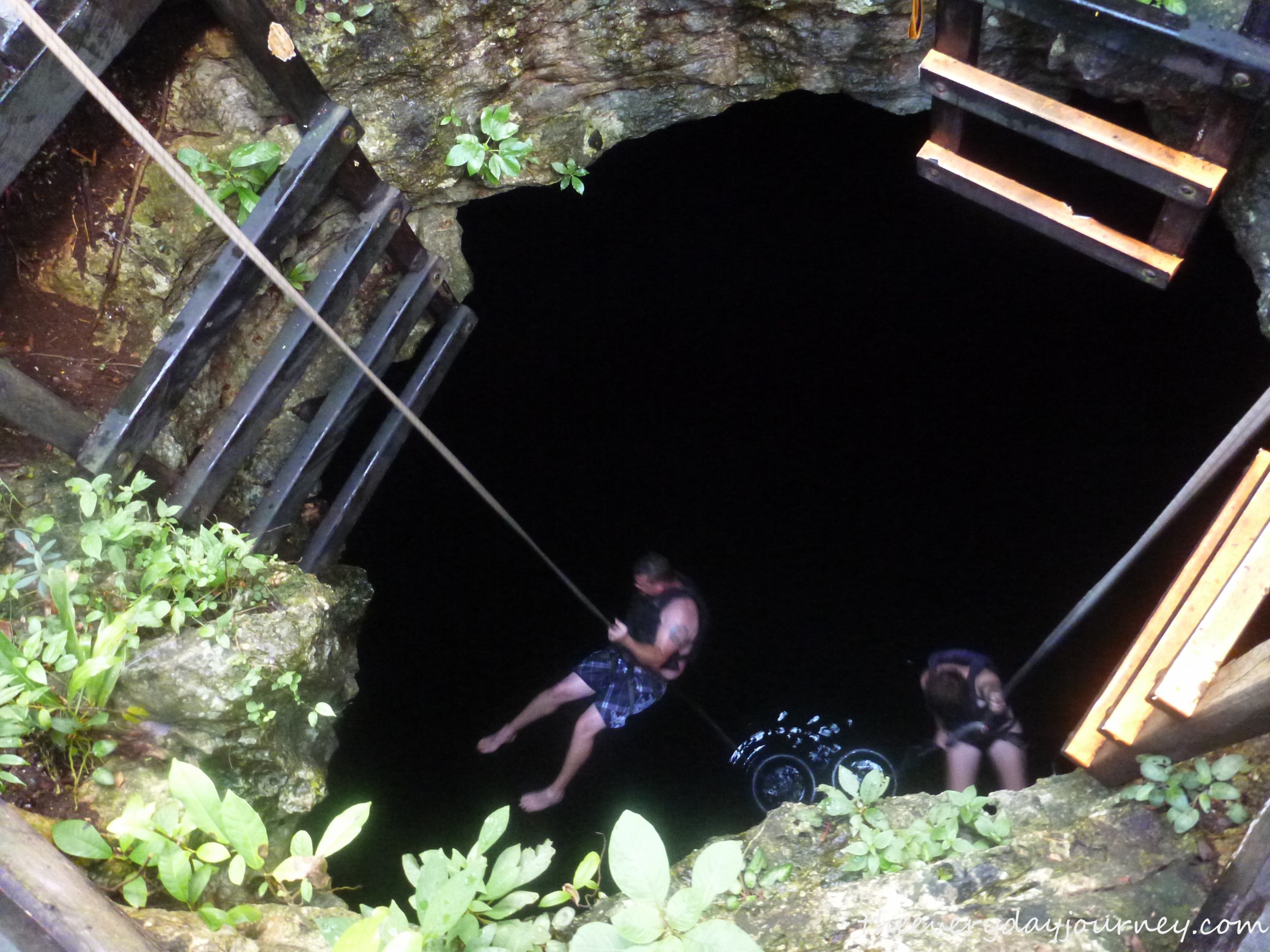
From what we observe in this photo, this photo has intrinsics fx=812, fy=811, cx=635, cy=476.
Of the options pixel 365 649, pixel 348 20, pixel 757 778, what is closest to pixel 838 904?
pixel 757 778

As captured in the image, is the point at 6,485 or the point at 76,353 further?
the point at 76,353

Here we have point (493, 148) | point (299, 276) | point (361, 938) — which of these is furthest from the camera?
point (493, 148)

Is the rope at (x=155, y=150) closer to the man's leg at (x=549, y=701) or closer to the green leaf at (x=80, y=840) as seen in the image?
the man's leg at (x=549, y=701)

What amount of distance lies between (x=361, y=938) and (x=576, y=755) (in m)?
2.74

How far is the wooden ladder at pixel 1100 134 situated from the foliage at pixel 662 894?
266 centimetres

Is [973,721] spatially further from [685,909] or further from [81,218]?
[81,218]

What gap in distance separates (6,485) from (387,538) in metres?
1.83

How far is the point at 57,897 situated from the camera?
1499 mm

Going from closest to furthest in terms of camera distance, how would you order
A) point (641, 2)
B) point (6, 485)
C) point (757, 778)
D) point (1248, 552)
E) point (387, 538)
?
point (1248, 552) → point (6, 485) → point (641, 2) → point (757, 778) → point (387, 538)

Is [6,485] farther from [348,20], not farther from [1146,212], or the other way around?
[1146,212]

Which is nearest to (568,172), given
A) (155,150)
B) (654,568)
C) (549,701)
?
(654,568)

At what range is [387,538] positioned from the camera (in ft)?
14.3

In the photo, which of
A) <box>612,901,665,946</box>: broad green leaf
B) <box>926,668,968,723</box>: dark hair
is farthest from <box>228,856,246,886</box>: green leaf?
<box>926,668,968,723</box>: dark hair

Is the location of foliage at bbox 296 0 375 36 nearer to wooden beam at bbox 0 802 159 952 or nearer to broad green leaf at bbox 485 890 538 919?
wooden beam at bbox 0 802 159 952
